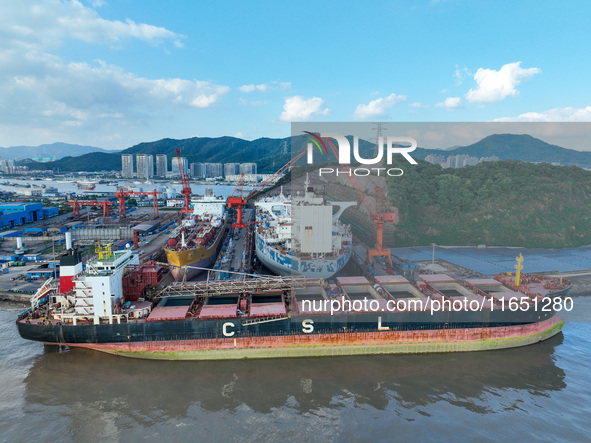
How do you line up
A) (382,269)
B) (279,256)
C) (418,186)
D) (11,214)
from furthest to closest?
(11,214), (418,186), (382,269), (279,256)

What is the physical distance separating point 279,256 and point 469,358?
13.0 meters

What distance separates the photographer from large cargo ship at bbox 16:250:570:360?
1527 cm

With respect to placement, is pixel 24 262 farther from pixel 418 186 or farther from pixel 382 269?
pixel 418 186

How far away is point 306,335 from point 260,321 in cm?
246

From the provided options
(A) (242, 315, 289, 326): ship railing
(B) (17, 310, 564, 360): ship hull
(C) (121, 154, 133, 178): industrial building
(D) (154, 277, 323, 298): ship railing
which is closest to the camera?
(B) (17, 310, 564, 360): ship hull

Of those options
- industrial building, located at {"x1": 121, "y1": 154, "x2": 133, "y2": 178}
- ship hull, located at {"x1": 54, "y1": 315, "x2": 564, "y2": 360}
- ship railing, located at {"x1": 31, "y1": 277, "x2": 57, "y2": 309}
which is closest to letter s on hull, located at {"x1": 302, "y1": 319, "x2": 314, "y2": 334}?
ship hull, located at {"x1": 54, "y1": 315, "x2": 564, "y2": 360}

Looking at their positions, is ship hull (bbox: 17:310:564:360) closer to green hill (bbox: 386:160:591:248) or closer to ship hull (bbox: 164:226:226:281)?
ship hull (bbox: 164:226:226:281)

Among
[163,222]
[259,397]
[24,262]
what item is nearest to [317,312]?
[259,397]

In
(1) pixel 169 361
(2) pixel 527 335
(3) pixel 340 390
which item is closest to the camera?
(3) pixel 340 390

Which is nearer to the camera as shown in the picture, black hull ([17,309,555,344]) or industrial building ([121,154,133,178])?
black hull ([17,309,555,344])

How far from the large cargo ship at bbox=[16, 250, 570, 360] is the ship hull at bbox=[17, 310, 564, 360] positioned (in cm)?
5

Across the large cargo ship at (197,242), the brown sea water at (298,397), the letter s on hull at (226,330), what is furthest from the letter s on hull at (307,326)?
the large cargo ship at (197,242)

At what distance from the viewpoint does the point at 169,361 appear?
15344 millimetres

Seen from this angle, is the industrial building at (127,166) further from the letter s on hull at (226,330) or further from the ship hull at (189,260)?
the letter s on hull at (226,330)
